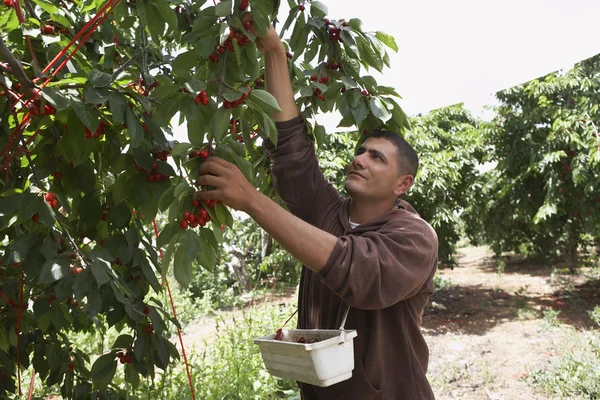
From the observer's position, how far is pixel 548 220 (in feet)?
21.0

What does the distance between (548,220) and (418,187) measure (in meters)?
1.73

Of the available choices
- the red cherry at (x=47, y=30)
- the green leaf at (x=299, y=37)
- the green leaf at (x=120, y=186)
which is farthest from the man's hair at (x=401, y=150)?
the red cherry at (x=47, y=30)

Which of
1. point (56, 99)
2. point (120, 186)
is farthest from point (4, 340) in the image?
point (56, 99)

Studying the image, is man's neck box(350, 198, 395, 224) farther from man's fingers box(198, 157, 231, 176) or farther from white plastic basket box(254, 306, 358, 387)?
man's fingers box(198, 157, 231, 176)

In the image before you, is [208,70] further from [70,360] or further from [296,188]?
[70,360]

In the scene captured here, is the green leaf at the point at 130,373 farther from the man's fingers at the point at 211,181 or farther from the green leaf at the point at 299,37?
the green leaf at the point at 299,37

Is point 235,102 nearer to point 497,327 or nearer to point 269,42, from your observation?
point 269,42

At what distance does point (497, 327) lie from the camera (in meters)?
6.58

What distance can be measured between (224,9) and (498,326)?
6.46 m

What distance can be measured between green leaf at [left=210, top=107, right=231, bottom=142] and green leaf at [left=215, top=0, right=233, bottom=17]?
23cm

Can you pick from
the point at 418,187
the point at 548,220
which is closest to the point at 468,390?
the point at 418,187

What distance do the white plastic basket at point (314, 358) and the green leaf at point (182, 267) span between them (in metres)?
0.34

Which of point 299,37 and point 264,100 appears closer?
point 264,100

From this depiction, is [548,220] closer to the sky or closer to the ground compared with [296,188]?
closer to the ground
